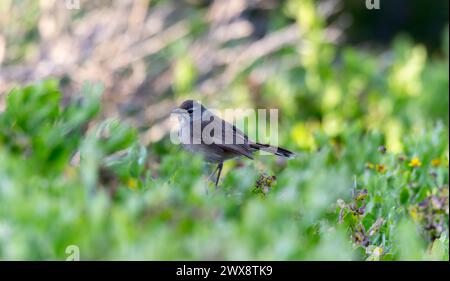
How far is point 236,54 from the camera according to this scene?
9023 mm

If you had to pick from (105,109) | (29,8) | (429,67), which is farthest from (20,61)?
(429,67)

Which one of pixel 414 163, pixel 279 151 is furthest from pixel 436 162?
pixel 279 151

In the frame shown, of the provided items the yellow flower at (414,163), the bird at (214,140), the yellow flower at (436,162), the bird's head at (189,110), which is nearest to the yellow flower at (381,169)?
the yellow flower at (414,163)

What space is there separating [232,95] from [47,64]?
2009 mm

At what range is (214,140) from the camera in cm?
477

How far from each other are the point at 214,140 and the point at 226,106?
355 cm

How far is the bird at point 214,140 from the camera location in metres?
4.65

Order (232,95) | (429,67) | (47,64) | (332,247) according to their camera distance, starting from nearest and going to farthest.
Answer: (332,247)
(47,64)
(232,95)
(429,67)

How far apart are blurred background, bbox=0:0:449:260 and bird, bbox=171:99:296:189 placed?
0.82ft

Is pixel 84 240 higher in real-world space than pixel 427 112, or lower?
lower

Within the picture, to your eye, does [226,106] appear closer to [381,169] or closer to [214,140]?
[214,140]

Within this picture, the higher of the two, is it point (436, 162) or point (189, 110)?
point (189, 110)

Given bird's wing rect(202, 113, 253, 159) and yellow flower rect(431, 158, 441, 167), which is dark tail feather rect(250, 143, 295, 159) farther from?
yellow flower rect(431, 158, 441, 167)
